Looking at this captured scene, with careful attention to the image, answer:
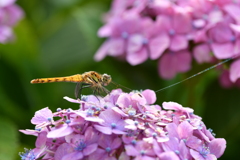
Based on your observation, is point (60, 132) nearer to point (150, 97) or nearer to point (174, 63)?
point (150, 97)

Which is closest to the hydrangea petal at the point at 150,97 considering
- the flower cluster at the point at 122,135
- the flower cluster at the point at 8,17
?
the flower cluster at the point at 122,135

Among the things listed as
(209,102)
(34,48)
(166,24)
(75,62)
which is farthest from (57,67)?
(166,24)

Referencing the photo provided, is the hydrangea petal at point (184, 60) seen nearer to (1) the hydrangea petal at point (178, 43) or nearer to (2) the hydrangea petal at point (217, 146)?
(1) the hydrangea petal at point (178, 43)

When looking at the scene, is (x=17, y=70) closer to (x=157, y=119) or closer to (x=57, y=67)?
(x=57, y=67)

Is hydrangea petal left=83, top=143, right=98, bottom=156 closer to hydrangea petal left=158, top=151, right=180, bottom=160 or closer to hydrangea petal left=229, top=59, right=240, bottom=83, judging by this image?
hydrangea petal left=158, top=151, right=180, bottom=160

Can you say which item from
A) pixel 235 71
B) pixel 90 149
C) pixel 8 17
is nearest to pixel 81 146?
pixel 90 149
